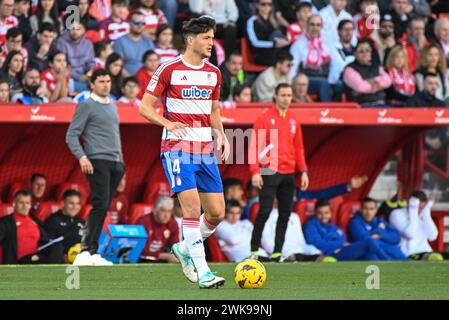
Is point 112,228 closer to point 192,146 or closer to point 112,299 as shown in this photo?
point 192,146

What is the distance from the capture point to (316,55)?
1888 cm

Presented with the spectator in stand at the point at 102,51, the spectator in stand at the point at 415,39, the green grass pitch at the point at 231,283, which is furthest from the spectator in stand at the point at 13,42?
the spectator in stand at the point at 415,39

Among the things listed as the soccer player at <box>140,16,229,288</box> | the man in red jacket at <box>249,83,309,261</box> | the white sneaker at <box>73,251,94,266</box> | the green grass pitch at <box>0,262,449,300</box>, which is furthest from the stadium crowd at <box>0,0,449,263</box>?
the soccer player at <box>140,16,229,288</box>

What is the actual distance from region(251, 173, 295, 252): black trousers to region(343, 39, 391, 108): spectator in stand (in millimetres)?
3460

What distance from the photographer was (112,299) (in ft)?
29.8

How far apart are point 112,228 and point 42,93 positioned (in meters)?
2.05

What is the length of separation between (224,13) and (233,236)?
4.20 metres

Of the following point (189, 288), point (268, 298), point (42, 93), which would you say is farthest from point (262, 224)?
point (268, 298)

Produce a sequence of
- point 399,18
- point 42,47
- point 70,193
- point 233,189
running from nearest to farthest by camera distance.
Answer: point 70,193 → point 42,47 → point 233,189 → point 399,18

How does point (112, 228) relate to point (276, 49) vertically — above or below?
below

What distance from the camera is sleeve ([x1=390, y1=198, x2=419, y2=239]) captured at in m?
17.7

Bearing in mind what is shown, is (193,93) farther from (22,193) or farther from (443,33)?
(443,33)

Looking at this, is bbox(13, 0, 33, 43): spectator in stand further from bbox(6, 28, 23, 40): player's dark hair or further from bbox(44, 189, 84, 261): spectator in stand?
bbox(44, 189, 84, 261): spectator in stand

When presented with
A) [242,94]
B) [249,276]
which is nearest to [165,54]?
[242,94]
